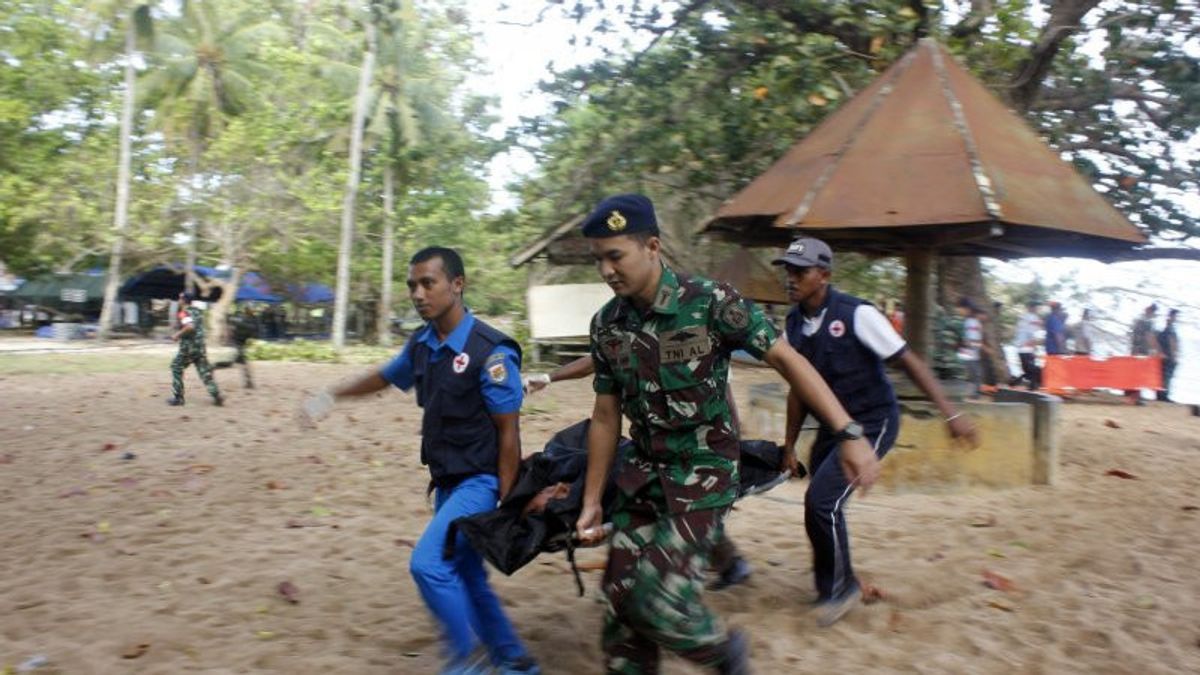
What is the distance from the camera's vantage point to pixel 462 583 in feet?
12.2

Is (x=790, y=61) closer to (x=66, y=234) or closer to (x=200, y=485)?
(x=200, y=485)

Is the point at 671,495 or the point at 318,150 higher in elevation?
the point at 318,150

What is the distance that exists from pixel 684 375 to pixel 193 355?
1107 centimetres

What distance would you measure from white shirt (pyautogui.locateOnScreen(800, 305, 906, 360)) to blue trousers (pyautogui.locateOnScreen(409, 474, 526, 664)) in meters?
1.94

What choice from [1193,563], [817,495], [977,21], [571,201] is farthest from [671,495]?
[571,201]

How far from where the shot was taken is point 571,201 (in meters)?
14.2

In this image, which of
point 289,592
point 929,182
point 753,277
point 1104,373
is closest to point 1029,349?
point 1104,373

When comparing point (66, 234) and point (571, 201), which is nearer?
point (571, 201)

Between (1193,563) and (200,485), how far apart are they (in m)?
7.13

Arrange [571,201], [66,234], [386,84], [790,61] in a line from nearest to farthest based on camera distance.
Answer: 1. [790,61]
2. [571,201]
3. [66,234]
4. [386,84]

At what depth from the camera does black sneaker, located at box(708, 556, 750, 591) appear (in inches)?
206

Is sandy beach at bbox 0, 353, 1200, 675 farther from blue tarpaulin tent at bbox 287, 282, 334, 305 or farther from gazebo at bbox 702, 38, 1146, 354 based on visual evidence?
blue tarpaulin tent at bbox 287, 282, 334, 305

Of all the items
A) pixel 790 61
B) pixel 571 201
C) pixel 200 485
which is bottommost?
pixel 200 485

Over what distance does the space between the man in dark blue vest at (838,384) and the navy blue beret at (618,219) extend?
5.23 feet
